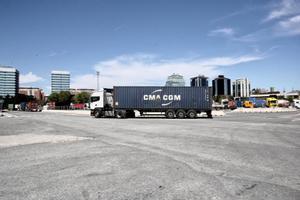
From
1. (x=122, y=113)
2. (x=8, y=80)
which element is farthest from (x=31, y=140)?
(x=8, y=80)

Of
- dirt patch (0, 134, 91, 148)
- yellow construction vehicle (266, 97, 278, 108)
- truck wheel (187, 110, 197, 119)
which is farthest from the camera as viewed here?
yellow construction vehicle (266, 97, 278, 108)

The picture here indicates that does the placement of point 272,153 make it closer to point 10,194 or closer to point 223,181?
point 223,181

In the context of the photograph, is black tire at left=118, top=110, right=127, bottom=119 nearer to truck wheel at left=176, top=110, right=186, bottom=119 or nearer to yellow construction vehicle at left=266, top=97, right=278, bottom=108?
truck wheel at left=176, top=110, right=186, bottom=119

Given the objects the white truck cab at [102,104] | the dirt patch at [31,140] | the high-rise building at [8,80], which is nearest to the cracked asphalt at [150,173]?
the dirt patch at [31,140]

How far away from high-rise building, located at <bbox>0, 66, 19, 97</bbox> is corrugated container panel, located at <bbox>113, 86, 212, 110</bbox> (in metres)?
190

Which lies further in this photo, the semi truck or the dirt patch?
the semi truck

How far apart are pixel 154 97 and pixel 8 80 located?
196 m

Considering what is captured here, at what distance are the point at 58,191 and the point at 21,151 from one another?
5.30m

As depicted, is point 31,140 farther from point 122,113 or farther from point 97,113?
point 97,113

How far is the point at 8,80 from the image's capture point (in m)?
191

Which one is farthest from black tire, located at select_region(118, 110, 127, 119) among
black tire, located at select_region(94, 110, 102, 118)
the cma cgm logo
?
the cma cgm logo

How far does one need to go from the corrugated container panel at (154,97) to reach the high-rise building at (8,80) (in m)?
190

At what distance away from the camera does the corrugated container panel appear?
30641 mm

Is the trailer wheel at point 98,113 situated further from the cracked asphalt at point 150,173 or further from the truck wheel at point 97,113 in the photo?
the cracked asphalt at point 150,173
